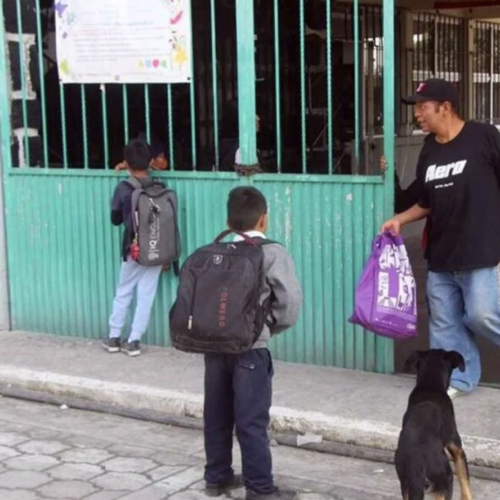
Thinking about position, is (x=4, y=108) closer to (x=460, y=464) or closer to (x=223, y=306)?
(x=223, y=306)

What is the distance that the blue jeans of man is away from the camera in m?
4.57

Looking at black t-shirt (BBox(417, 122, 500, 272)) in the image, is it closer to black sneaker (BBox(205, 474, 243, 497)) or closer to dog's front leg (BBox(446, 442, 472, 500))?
dog's front leg (BBox(446, 442, 472, 500))

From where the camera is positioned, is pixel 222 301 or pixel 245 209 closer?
pixel 222 301

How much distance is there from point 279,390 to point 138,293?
4.74ft

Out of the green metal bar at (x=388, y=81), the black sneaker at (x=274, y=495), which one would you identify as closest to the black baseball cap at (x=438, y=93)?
the green metal bar at (x=388, y=81)

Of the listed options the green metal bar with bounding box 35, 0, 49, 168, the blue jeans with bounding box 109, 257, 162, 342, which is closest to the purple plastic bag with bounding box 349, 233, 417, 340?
the blue jeans with bounding box 109, 257, 162, 342

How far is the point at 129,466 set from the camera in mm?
5273

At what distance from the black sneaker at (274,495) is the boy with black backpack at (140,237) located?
2.49 metres

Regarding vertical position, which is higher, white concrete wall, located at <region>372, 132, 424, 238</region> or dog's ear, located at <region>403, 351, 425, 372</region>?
white concrete wall, located at <region>372, 132, 424, 238</region>

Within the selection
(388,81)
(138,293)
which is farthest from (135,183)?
(388,81)

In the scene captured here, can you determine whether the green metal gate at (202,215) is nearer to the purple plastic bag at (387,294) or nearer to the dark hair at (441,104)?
the purple plastic bag at (387,294)

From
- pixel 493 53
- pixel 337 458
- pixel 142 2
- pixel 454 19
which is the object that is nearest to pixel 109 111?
pixel 142 2

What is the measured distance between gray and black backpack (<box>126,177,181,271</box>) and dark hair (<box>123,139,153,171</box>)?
108 millimetres

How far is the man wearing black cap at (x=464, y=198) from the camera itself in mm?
5547
